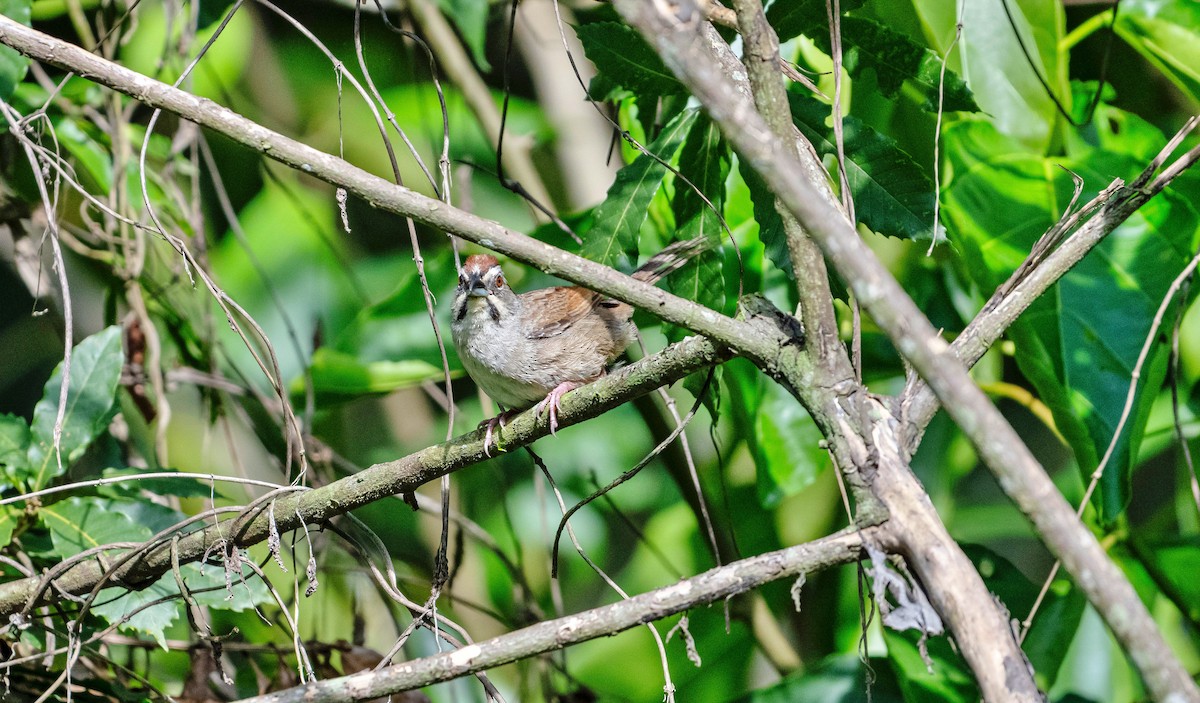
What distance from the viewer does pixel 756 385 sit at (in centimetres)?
307

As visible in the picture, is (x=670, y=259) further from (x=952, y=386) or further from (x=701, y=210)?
(x=952, y=386)

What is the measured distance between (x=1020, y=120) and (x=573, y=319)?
1.54 meters

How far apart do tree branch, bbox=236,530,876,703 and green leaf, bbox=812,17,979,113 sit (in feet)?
4.44

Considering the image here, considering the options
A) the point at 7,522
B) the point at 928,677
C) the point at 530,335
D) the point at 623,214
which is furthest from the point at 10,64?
the point at 928,677

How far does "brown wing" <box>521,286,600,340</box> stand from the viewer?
3191mm

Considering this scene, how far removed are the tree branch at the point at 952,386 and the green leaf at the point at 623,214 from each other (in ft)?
3.60

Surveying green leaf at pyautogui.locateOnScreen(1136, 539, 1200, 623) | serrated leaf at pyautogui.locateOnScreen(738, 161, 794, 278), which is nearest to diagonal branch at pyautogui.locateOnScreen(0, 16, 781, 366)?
serrated leaf at pyautogui.locateOnScreen(738, 161, 794, 278)

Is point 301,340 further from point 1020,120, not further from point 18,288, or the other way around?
point 1020,120

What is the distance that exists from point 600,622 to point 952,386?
634 mm

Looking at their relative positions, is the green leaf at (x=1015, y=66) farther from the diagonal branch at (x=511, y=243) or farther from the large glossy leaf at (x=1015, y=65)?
the diagonal branch at (x=511, y=243)

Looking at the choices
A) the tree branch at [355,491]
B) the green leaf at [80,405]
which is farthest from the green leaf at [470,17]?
the tree branch at [355,491]

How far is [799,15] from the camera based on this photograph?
2363 millimetres

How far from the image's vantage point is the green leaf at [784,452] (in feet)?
9.79

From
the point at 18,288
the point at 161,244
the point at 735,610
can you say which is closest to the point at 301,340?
the point at 161,244
